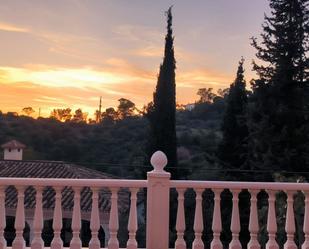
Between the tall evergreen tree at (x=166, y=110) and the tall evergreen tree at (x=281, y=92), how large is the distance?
8.27 ft

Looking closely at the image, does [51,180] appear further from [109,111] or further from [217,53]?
[109,111]

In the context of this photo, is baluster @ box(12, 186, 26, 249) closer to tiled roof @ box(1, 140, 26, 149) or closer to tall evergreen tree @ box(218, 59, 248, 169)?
tiled roof @ box(1, 140, 26, 149)

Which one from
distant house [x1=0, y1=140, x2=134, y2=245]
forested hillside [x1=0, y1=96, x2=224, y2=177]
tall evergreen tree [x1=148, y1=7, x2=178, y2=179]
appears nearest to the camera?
distant house [x1=0, y1=140, x2=134, y2=245]

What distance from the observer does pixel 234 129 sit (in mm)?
15586

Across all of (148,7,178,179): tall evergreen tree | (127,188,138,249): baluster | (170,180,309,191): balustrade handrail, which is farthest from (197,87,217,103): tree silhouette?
(127,188,138,249): baluster

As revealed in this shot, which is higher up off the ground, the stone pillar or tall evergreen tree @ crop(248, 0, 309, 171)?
tall evergreen tree @ crop(248, 0, 309, 171)

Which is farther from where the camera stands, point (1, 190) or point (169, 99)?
point (169, 99)

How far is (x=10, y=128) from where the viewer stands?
51.9ft

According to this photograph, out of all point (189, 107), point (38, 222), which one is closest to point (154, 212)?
point (38, 222)

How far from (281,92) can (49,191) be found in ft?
25.7

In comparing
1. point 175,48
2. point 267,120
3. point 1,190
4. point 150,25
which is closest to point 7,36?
point 150,25

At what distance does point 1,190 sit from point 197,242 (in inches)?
61.5

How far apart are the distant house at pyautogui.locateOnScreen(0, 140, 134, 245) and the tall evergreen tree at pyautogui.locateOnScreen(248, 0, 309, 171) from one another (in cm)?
466

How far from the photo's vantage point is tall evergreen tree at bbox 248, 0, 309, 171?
13.0 meters
